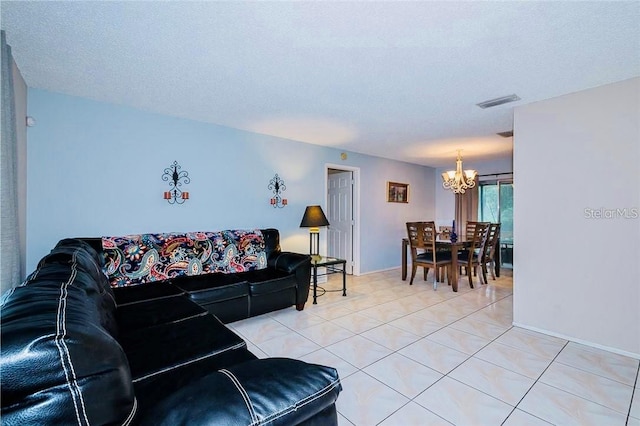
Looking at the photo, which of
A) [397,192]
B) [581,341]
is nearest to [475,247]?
[397,192]

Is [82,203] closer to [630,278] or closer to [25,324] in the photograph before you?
[25,324]

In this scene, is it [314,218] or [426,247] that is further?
[426,247]

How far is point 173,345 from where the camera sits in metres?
1.55

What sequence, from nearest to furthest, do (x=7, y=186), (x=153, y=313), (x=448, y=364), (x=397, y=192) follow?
(x=7, y=186)
(x=153, y=313)
(x=448, y=364)
(x=397, y=192)

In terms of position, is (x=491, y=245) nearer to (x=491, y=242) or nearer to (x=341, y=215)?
(x=491, y=242)

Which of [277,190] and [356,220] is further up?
[277,190]

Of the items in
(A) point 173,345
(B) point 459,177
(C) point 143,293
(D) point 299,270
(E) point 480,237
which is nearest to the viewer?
(A) point 173,345

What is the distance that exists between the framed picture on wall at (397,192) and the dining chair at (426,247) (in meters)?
1.33

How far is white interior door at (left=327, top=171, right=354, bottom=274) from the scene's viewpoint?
17.8 feet

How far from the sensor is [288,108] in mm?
3096

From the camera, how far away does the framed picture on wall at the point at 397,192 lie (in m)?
5.84

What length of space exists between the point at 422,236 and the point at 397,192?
1.71 m

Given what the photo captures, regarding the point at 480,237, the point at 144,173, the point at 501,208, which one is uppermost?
the point at 144,173

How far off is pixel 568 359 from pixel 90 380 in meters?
3.15
